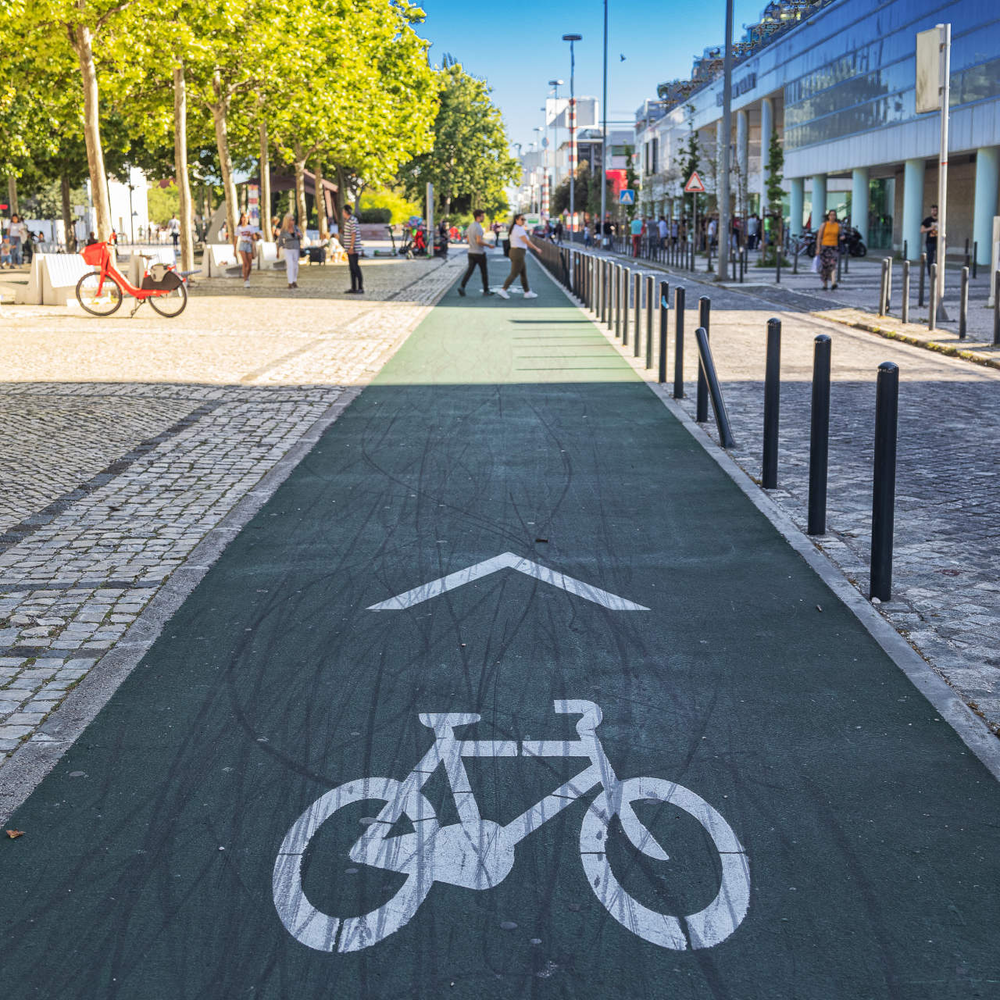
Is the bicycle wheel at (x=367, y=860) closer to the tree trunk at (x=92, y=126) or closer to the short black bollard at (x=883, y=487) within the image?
the short black bollard at (x=883, y=487)

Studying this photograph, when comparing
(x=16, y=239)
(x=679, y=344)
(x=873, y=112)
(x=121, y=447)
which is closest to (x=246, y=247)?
(x=16, y=239)

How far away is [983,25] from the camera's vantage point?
40062 mm

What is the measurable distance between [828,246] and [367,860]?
29.3 m

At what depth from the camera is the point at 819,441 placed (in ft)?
23.8

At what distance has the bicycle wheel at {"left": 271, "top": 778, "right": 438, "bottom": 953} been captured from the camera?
10.9 ft

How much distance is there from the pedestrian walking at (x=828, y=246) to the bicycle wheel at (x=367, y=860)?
28.2 m

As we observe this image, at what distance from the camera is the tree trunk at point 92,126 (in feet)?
86.2

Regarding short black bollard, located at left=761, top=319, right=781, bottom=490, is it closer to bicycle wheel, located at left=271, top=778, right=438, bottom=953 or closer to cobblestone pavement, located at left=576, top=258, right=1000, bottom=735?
cobblestone pavement, located at left=576, top=258, right=1000, bottom=735

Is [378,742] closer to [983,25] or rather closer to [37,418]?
[37,418]

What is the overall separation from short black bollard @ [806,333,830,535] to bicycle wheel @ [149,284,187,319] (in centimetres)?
1733

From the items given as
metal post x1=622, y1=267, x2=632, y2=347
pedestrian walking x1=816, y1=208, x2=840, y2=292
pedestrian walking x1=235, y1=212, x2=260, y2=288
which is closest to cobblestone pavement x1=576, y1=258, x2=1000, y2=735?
metal post x1=622, y1=267, x2=632, y2=347

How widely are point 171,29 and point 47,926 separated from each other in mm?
27675

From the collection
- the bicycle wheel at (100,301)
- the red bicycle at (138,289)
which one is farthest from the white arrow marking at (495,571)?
the bicycle wheel at (100,301)

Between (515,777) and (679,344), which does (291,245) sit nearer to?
(679,344)
